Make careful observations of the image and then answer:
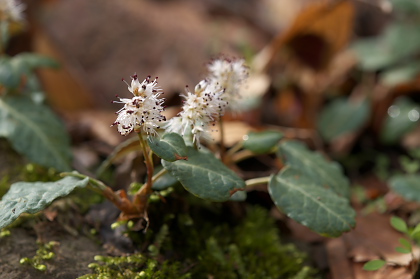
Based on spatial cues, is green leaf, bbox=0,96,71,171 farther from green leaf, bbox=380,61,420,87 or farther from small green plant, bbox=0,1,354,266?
green leaf, bbox=380,61,420,87

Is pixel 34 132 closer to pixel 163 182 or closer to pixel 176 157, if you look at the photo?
pixel 163 182

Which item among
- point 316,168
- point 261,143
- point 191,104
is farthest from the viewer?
point 316,168

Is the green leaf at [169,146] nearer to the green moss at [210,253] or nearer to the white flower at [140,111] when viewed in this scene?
the white flower at [140,111]

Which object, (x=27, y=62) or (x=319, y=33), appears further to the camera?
(x=319, y=33)

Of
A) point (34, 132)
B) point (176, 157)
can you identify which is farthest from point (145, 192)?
point (34, 132)

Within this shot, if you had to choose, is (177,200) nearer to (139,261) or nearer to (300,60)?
(139,261)

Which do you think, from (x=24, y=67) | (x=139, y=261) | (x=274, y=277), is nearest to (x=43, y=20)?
(x=24, y=67)
